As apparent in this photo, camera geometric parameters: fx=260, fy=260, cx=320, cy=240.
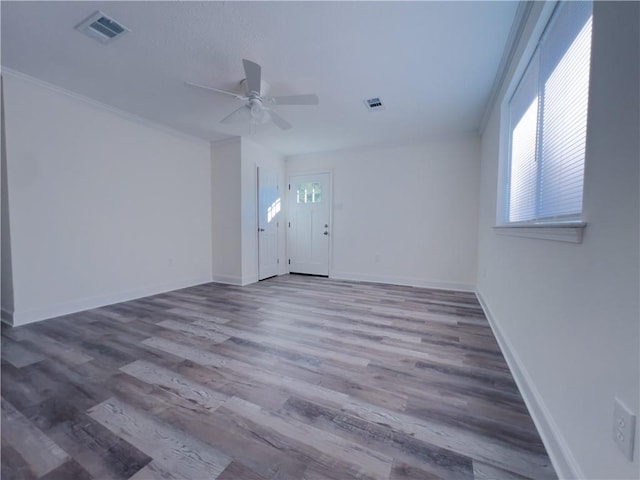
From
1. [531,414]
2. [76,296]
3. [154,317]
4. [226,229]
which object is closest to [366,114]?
[226,229]

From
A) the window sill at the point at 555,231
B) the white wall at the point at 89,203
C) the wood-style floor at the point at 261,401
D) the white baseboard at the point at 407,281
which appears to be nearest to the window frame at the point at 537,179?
the window sill at the point at 555,231

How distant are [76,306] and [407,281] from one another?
4551 mm

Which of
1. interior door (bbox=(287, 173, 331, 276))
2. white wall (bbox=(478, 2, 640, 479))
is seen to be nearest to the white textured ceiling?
white wall (bbox=(478, 2, 640, 479))

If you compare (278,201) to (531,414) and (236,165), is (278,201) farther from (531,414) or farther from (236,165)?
(531,414)

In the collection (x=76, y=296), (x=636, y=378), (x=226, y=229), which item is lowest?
(x=76, y=296)

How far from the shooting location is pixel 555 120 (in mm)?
1452

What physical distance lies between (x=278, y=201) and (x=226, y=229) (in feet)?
4.06

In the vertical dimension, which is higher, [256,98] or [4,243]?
[256,98]

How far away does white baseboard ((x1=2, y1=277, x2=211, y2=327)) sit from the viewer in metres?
2.60

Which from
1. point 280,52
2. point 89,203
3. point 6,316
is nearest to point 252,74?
point 280,52

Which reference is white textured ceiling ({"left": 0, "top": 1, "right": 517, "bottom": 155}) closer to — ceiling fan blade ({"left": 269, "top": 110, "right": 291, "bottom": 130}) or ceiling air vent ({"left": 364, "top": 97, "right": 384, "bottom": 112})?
ceiling air vent ({"left": 364, "top": 97, "right": 384, "bottom": 112})

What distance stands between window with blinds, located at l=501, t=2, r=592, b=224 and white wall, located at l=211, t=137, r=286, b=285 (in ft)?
12.1

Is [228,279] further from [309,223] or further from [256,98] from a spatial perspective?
[256,98]

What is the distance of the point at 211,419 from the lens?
1381mm
